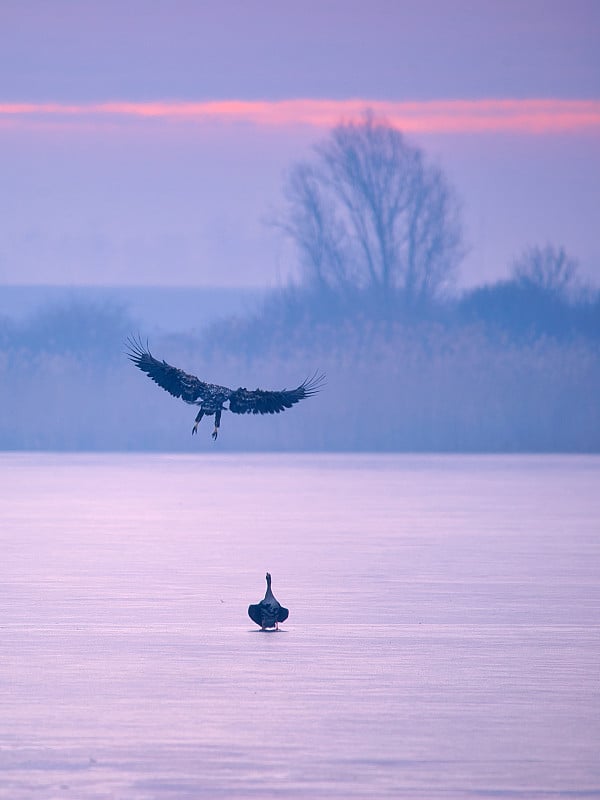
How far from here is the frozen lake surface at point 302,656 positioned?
9602 mm

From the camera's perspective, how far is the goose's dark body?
574 inches

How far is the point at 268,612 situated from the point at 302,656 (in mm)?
1258

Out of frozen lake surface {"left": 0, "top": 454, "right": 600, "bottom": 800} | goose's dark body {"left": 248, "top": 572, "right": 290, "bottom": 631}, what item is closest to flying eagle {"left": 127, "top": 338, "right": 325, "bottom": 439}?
goose's dark body {"left": 248, "top": 572, "right": 290, "bottom": 631}

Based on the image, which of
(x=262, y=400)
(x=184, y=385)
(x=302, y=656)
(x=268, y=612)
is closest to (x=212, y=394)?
(x=184, y=385)

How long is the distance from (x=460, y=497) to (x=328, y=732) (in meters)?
22.9

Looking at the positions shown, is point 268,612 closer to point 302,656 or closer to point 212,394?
point 302,656

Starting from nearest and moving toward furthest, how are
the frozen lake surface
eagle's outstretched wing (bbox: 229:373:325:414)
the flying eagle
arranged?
the frozen lake surface < the flying eagle < eagle's outstretched wing (bbox: 229:373:325:414)

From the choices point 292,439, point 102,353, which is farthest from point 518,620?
point 102,353

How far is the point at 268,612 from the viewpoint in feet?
48.1

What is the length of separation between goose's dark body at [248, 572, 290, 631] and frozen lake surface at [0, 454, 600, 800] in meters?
0.13

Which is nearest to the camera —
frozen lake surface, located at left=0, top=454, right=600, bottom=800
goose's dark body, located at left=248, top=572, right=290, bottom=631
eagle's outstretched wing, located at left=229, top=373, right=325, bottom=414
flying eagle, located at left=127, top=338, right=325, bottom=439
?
frozen lake surface, located at left=0, top=454, right=600, bottom=800

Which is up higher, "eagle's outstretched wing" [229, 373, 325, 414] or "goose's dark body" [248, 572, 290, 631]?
"eagle's outstretched wing" [229, 373, 325, 414]

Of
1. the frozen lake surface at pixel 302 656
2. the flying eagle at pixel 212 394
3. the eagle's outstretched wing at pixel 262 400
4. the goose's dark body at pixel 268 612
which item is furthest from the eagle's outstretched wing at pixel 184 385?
the frozen lake surface at pixel 302 656

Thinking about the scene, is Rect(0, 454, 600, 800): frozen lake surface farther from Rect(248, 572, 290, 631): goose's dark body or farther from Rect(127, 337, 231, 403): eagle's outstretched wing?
Rect(127, 337, 231, 403): eagle's outstretched wing
